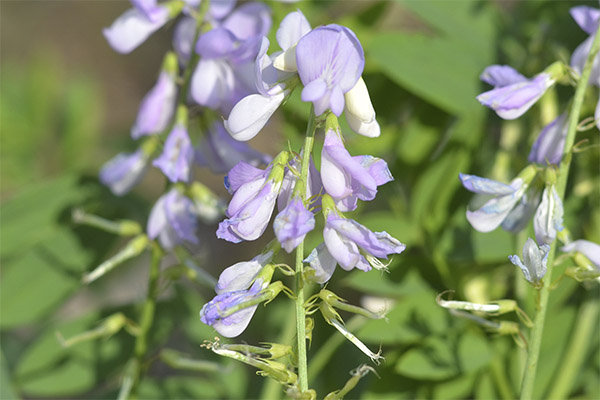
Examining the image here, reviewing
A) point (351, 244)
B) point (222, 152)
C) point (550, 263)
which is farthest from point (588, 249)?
point (222, 152)

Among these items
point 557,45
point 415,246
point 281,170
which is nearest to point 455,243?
point 415,246

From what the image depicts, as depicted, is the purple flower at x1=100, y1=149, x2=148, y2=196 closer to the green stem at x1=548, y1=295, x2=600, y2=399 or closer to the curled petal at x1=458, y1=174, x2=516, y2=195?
the curled petal at x1=458, y1=174, x2=516, y2=195

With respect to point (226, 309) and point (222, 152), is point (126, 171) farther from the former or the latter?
point (226, 309)

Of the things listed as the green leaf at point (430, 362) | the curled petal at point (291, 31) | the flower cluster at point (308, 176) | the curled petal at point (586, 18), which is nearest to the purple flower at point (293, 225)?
the flower cluster at point (308, 176)

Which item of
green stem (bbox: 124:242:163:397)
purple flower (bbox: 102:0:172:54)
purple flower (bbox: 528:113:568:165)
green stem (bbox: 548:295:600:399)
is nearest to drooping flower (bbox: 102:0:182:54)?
purple flower (bbox: 102:0:172:54)

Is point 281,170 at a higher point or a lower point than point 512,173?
higher

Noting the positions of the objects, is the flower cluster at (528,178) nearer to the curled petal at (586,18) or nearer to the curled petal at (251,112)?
the curled petal at (586,18)

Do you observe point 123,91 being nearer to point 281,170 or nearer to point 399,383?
point 399,383
